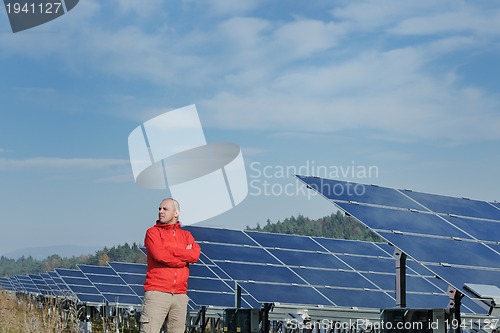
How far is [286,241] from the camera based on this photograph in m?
17.8

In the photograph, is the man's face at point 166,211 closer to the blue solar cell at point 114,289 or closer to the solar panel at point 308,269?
the solar panel at point 308,269

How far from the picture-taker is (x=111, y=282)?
34.3 meters

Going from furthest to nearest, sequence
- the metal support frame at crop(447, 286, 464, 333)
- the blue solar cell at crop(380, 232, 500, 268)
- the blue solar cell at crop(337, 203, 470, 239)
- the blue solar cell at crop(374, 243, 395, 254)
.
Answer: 1. the blue solar cell at crop(374, 243, 395, 254)
2. the blue solar cell at crop(337, 203, 470, 239)
3. the blue solar cell at crop(380, 232, 500, 268)
4. the metal support frame at crop(447, 286, 464, 333)

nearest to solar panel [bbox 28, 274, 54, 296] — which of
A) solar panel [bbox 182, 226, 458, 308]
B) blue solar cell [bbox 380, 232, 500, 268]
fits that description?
solar panel [bbox 182, 226, 458, 308]

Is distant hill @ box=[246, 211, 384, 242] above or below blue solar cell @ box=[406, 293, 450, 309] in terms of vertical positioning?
above

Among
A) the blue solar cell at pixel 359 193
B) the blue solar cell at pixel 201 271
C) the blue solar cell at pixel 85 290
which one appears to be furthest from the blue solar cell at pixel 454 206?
the blue solar cell at pixel 85 290

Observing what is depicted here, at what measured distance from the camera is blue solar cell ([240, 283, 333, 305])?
1437cm

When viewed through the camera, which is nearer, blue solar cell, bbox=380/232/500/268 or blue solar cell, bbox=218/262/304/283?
blue solar cell, bbox=380/232/500/268

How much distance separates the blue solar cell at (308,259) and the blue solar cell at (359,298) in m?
1.19

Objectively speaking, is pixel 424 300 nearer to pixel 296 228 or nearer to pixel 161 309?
pixel 161 309

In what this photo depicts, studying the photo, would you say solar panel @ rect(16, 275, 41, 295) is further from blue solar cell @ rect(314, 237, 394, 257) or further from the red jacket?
the red jacket

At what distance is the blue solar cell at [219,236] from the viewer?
1791 cm

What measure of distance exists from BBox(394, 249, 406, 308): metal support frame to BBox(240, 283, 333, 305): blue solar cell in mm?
4568

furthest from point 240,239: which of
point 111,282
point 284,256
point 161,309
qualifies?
point 111,282
